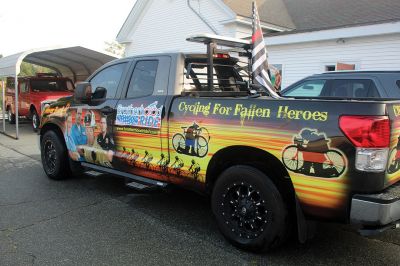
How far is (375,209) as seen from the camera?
3023mm

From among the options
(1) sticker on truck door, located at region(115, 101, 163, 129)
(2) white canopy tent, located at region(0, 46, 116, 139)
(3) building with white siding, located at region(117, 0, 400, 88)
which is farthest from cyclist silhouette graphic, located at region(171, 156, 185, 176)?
(3) building with white siding, located at region(117, 0, 400, 88)

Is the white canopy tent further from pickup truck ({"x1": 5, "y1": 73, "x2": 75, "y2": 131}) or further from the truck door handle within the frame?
the truck door handle

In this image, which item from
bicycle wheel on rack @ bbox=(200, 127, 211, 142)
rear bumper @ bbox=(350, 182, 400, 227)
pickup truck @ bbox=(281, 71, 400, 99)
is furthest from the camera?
pickup truck @ bbox=(281, 71, 400, 99)

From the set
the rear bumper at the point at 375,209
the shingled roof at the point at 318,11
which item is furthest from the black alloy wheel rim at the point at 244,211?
the shingled roof at the point at 318,11

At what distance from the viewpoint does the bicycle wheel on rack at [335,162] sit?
314cm

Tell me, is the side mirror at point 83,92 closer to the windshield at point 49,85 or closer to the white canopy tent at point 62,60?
the white canopy tent at point 62,60

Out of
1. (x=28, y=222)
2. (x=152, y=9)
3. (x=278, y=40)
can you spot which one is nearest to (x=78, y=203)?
(x=28, y=222)

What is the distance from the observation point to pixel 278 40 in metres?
14.2

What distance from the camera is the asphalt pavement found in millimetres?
3736

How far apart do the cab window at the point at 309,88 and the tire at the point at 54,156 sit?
13.6 ft

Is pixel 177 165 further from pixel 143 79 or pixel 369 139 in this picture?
pixel 369 139

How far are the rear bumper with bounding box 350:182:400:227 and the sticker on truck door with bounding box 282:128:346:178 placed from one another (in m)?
0.26

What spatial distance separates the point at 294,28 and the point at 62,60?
9.52 m

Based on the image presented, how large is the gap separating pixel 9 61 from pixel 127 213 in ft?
31.2
